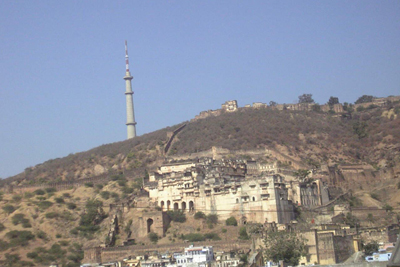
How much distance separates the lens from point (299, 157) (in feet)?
284

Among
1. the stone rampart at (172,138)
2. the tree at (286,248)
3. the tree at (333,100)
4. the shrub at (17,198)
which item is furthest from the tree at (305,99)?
the tree at (286,248)

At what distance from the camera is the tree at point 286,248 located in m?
43.6

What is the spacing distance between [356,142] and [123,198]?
3587 cm

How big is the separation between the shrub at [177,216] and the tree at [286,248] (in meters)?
16.7

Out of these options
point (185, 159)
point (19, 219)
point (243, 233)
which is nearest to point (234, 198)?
point (243, 233)

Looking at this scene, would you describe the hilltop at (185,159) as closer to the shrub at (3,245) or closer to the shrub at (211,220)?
the shrub at (3,245)

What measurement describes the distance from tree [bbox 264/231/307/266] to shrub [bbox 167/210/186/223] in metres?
16.7

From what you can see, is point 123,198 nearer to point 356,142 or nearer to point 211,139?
point 211,139

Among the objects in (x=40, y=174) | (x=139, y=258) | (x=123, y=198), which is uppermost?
(x=40, y=174)

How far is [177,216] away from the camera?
64.0 m

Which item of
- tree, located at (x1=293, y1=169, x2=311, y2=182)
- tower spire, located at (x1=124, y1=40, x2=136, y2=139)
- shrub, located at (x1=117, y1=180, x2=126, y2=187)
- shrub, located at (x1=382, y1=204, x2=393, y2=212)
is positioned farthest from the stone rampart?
shrub, located at (x1=382, y1=204, x2=393, y2=212)

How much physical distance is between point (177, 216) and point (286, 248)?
20.7m

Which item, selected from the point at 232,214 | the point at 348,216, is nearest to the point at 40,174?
the point at 232,214

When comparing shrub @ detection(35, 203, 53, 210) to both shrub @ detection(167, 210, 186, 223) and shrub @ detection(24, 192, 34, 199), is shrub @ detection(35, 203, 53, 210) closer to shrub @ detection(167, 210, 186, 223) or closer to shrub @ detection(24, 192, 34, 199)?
shrub @ detection(24, 192, 34, 199)
